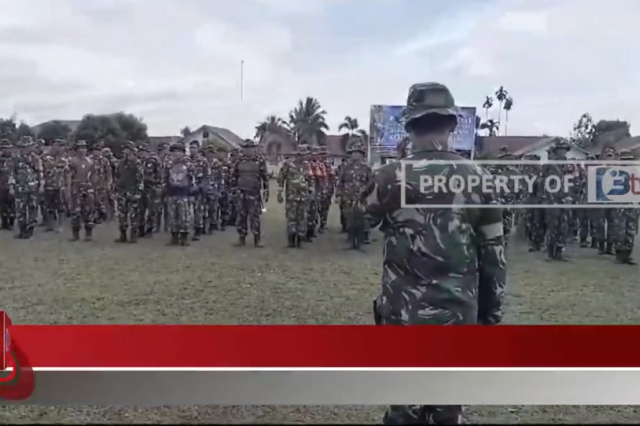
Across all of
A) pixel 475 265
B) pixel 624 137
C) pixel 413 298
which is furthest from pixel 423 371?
pixel 624 137

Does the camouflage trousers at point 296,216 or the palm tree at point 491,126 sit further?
the camouflage trousers at point 296,216

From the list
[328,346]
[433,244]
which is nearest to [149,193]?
[328,346]

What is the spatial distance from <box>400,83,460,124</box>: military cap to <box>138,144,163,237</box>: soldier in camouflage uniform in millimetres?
779

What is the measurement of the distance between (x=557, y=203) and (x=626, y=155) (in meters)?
0.24

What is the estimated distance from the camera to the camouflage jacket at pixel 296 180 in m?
1.92

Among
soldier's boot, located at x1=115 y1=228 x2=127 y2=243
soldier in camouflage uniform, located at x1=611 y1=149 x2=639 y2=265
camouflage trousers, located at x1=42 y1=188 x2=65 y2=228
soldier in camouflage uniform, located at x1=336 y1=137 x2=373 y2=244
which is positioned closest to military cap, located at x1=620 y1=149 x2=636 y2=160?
soldier in camouflage uniform, located at x1=611 y1=149 x2=639 y2=265

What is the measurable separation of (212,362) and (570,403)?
105cm

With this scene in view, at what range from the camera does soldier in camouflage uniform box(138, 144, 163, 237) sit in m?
1.93

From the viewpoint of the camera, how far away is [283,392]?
71.7 inches

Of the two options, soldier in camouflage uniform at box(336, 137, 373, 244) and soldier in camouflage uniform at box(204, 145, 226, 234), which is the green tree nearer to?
soldier in camouflage uniform at box(204, 145, 226, 234)

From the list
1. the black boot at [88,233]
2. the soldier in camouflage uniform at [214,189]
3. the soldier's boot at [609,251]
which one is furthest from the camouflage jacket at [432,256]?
the black boot at [88,233]

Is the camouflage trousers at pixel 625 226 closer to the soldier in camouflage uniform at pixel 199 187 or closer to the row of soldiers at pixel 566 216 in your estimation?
the row of soldiers at pixel 566 216

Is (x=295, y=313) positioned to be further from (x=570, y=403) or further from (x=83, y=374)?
(x=570, y=403)

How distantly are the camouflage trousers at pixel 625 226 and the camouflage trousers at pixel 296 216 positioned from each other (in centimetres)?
91
